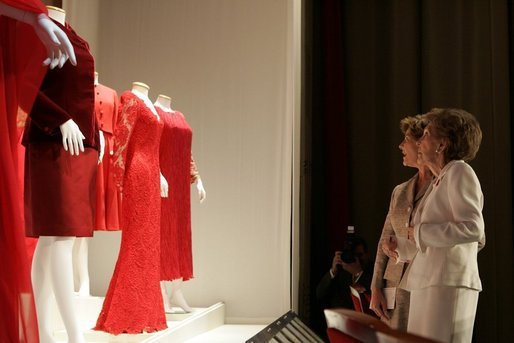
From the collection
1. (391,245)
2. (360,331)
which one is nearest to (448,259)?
(391,245)

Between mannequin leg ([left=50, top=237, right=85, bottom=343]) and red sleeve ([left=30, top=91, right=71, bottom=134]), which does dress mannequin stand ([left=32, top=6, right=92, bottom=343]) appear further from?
red sleeve ([left=30, top=91, right=71, bottom=134])

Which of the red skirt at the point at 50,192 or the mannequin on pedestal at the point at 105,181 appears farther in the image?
the mannequin on pedestal at the point at 105,181

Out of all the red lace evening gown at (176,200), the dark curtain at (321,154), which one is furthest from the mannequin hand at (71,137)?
the dark curtain at (321,154)

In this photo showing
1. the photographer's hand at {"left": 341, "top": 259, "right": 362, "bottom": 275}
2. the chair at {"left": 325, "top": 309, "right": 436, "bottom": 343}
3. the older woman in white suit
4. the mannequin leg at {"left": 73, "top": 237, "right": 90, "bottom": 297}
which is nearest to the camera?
the chair at {"left": 325, "top": 309, "right": 436, "bottom": 343}

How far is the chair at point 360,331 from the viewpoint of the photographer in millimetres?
955

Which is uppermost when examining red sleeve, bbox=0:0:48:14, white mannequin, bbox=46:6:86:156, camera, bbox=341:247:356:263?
red sleeve, bbox=0:0:48:14

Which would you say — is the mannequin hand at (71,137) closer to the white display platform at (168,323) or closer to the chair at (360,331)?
the white display platform at (168,323)

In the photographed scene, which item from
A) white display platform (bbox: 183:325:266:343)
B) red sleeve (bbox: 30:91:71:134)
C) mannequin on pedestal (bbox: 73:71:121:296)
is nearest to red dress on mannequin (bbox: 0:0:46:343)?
red sleeve (bbox: 30:91:71:134)

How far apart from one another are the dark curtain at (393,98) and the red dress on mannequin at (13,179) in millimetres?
3461

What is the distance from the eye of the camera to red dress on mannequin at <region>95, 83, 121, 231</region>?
3.87m

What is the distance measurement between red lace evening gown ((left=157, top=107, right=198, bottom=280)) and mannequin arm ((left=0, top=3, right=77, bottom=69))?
189cm

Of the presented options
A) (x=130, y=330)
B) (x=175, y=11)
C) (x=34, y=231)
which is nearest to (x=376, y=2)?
(x=175, y=11)

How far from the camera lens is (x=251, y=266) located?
5195mm

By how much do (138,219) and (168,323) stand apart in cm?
70
